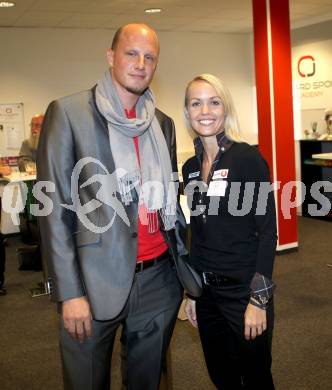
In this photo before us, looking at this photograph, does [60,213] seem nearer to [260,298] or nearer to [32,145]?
[260,298]

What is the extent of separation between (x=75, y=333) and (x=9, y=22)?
18.7ft

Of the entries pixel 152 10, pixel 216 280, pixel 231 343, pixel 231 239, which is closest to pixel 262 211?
pixel 231 239

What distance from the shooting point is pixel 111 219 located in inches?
64.0

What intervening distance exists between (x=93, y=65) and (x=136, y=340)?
594 centimetres

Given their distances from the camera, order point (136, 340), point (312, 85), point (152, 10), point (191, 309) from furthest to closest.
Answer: point (312, 85) → point (152, 10) → point (191, 309) → point (136, 340)

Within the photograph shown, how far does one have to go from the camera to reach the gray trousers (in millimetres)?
1680

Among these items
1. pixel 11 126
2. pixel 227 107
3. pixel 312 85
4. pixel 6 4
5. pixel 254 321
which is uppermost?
pixel 6 4

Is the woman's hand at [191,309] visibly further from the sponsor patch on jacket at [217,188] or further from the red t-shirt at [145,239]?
the sponsor patch on jacket at [217,188]

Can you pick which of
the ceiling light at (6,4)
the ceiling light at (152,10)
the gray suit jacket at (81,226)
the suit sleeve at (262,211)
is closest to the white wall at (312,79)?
the ceiling light at (152,10)

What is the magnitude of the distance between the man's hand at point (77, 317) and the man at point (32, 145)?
12.5 feet

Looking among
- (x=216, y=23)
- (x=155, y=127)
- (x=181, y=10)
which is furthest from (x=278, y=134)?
(x=155, y=127)

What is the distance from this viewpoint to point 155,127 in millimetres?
1819

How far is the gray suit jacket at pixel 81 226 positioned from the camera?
5.18 ft

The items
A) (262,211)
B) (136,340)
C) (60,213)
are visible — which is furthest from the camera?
(136,340)
